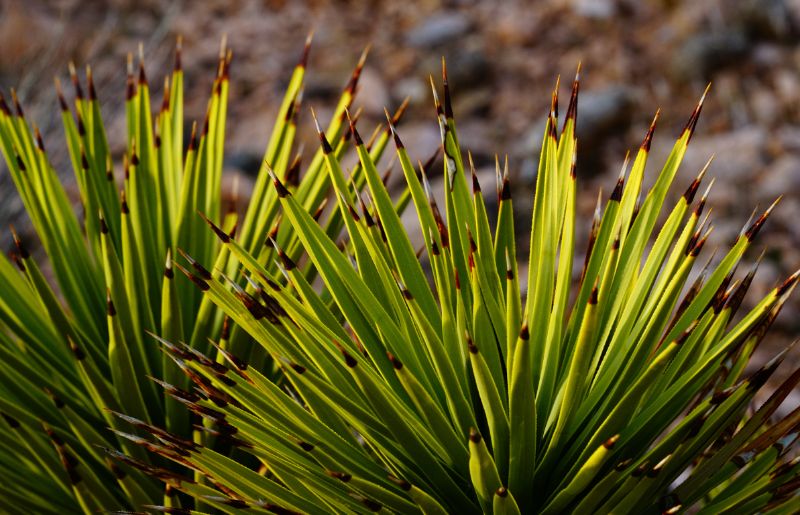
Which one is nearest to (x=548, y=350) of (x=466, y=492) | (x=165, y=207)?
(x=466, y=492)

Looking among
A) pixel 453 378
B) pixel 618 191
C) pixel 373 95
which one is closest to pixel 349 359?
pixel 453 378

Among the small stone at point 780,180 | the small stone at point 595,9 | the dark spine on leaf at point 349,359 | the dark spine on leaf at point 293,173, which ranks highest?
the small stone at point 595,9

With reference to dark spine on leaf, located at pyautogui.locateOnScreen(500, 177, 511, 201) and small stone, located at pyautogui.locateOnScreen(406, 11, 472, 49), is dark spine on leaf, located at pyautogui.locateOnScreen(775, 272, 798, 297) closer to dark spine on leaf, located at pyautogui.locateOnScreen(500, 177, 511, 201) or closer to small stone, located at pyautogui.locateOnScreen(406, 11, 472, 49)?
dark spine on leaf, located at pyautogui.locateOnScreen(500, 177, 511, 201)

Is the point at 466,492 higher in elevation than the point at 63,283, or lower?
lower

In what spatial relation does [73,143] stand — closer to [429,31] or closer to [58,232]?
[58,232]

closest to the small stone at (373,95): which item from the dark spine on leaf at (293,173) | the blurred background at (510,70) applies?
the blurred background at (510,70)

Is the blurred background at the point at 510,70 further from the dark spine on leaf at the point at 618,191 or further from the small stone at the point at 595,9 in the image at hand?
the dark spine on leaf at the point at 618,191

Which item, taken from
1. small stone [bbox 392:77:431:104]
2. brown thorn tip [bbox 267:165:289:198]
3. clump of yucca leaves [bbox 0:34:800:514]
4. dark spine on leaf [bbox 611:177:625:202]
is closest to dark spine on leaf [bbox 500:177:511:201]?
clump of yucca leaves [bbox 0:34:800:514]

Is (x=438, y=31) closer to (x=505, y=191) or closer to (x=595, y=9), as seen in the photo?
(x=595, y=9)
